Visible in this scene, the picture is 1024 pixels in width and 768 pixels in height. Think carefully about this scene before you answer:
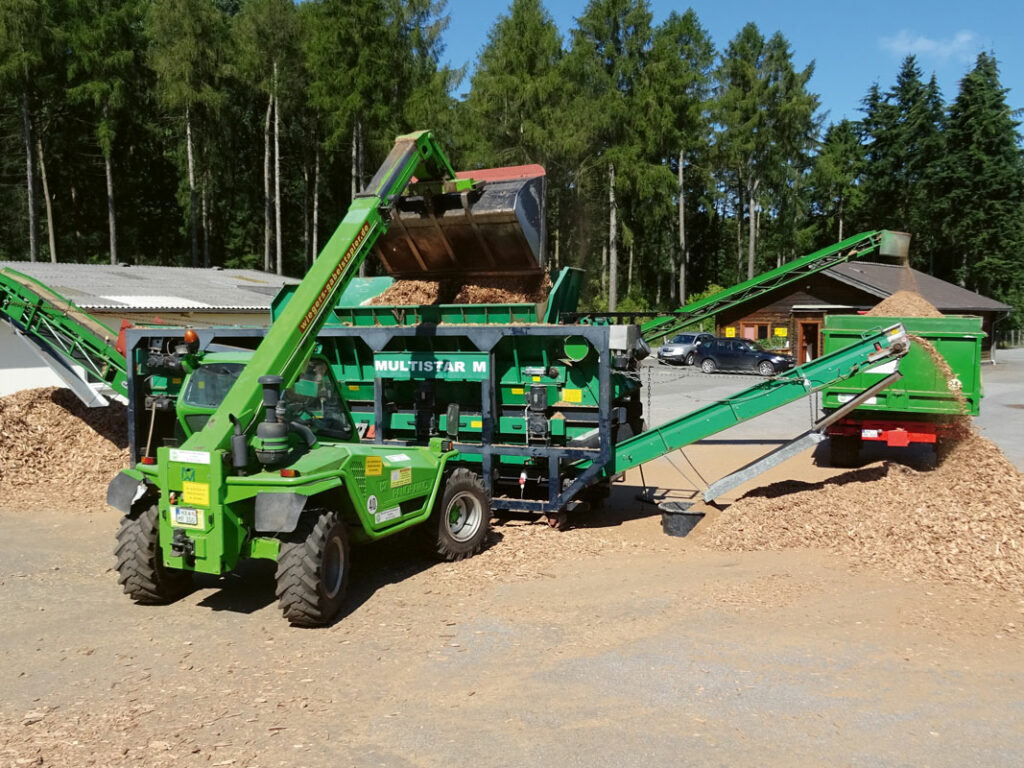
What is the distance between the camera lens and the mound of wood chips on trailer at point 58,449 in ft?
36.5

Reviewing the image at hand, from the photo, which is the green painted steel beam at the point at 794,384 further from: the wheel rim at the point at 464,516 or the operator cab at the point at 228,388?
the operator cab at the point at 228,388

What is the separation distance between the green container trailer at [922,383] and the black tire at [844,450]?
92 centimetres

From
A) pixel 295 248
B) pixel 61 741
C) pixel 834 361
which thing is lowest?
pixel 61 741

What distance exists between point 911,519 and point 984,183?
1787 inches

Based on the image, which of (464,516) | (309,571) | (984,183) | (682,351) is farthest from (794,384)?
(984,183)

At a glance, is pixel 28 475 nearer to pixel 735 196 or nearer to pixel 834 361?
pixel 834 361

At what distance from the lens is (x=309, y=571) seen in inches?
237

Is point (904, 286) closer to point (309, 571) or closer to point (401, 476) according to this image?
point (401, 476)

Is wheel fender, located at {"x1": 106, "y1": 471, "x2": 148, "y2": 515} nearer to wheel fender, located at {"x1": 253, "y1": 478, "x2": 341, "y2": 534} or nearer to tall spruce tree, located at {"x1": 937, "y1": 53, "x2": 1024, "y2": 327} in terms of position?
wheel fender, located at {"x1": 253, "y1": 478, "x2": 341, "y2": 534}

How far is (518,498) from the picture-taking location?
9961 mm

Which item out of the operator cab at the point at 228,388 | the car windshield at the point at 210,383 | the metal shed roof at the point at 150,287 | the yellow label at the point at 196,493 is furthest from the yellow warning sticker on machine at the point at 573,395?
the metal shed roof at the point at 150,287

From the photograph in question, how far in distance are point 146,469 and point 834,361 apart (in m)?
6.73

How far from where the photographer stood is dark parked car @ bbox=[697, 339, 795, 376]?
31.2 m

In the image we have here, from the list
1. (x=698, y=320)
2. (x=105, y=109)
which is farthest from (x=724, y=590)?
(x=105, y=109)
